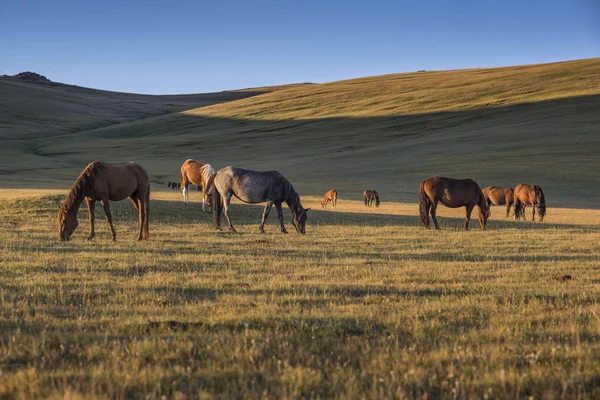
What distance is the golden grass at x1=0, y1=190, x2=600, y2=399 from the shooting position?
5102 millimetres

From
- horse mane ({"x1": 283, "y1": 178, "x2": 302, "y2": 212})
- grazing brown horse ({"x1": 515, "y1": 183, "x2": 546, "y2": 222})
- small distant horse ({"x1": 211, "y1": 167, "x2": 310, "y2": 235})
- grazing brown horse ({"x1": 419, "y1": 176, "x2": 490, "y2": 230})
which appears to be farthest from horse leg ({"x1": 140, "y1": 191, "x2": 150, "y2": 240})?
grazing brown horse ({"x1": 515, "y1": 183, "x2": 546, "y2": 222})

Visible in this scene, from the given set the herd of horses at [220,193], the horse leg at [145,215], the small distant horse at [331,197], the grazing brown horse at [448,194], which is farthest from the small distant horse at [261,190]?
the small distant horse at [331,197]

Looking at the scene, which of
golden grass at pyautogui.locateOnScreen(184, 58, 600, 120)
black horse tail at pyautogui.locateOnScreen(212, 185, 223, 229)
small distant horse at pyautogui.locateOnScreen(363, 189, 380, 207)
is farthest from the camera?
golden grass at pyautogui.locateOnScreen(184, 58, 600, 120)

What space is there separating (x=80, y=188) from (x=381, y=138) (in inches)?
2579

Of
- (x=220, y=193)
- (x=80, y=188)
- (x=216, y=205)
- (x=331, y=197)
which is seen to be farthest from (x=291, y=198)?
(x=331, y=197)

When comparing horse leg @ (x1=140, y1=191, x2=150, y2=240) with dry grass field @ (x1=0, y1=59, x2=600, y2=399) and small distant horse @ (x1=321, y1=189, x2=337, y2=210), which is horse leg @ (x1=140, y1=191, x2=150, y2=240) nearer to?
dry grass field @ (x1=0, y1=59, x2=600, y2=399)

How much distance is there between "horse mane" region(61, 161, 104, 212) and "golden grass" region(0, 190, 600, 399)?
1.48 meters

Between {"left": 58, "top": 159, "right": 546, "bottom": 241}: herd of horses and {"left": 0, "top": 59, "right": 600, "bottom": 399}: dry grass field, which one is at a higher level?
{"left": 58, "top": 159, "right": 546, "bottom": 241}: herd of horses

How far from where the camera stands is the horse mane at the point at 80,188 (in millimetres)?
16328

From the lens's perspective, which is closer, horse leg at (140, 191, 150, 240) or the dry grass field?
the dry grass field

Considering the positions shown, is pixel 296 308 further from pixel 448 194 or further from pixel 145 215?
pixel 448 194

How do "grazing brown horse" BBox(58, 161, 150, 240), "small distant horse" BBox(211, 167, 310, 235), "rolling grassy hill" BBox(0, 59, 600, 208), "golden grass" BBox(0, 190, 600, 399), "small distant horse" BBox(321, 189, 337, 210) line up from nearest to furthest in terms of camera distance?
"golden grass" BBox(0, 190, 600, 399), "grazing brown horse" BBox(58, 161, 150, 240), "small distant horse" BBox(211, 167, 310, 235), "small distant horse" BBox(321, 189, 337, 210), "rolling grassy hill" BBox(0, 59, 600, 208)

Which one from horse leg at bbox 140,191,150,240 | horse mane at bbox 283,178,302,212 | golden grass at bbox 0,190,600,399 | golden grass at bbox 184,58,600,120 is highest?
golden grass at bbox 184,58,600,120

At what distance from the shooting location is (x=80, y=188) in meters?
16.4
